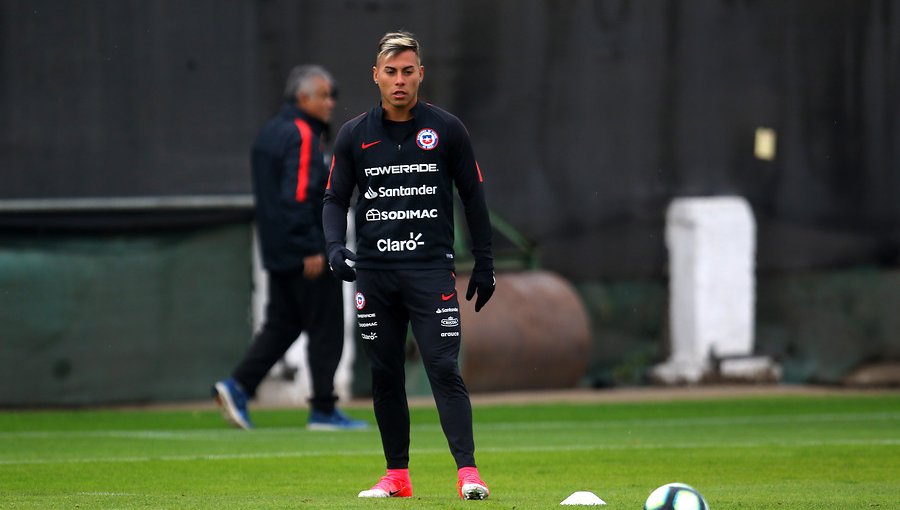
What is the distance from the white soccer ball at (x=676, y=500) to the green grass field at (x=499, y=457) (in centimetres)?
74

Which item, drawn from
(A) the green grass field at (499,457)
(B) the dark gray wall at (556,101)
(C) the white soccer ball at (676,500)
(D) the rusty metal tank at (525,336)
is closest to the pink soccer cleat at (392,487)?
(A) the green grass field at (499,457)

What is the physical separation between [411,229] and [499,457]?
2.91 meters

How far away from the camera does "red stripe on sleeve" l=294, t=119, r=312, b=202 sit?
11625 millimetres

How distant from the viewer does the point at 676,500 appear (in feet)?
19.4

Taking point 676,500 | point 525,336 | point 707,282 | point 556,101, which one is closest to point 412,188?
point 676,500

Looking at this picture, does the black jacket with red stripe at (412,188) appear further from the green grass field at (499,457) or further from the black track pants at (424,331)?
the green grass field at (499,457)

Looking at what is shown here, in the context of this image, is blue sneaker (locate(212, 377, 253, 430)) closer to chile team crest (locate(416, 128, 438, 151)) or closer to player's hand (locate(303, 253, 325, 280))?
player's hand (locate(303, 253, 325, 280))

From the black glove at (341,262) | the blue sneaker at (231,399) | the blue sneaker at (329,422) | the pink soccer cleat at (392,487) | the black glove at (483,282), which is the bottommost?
the blue sneaker at (329,422)

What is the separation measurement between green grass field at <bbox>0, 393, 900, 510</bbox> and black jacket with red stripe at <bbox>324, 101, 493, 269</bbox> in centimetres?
100

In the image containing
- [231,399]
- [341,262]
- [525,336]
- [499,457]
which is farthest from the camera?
[525,336]

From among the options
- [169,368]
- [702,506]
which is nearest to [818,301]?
[169,368]

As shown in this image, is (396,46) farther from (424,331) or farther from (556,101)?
(556,101)

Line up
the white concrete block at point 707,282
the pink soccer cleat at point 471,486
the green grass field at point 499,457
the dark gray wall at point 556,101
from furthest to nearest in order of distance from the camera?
the white concrete block at point 707,282, the dark gray wall at point 556,101, the green grass field at point 499,457, the pink soccer cleat at point 471,486

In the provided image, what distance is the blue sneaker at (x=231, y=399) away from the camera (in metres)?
11.7
